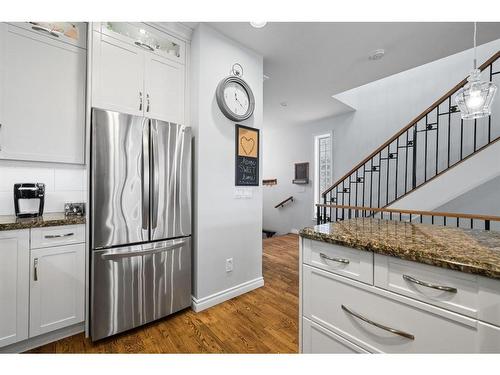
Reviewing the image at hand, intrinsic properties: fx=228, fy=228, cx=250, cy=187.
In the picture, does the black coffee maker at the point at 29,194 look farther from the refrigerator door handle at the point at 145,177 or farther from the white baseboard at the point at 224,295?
the white baseboard at the point at 224,295

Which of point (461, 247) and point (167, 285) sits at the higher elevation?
point (461, 247)

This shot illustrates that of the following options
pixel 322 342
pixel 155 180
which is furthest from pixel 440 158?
pixel 155 180

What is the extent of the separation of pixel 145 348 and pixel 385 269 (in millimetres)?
1681

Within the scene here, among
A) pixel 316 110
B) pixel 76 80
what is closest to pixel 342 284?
pixel 76 80

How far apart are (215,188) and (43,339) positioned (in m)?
1.70

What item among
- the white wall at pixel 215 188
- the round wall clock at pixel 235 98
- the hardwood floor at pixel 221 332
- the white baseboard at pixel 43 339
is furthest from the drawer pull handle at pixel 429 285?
the white baseboard at pixel 43 339

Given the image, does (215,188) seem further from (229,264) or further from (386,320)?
(386,320)

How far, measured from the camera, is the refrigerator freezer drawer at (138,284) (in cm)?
165

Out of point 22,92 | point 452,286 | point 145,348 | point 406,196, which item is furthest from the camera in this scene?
point 406,196

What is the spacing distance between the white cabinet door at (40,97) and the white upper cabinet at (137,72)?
0.36 m

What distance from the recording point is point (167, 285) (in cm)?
196

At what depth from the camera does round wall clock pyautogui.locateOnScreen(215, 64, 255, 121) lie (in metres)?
2.27

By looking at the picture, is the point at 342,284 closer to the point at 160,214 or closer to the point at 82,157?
the point at 160,214

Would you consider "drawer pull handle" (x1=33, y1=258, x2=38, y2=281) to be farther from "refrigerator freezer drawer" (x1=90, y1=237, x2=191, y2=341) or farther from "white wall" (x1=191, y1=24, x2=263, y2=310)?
"white wall" (x1=191, y1=24, x2=263, y2=310)
